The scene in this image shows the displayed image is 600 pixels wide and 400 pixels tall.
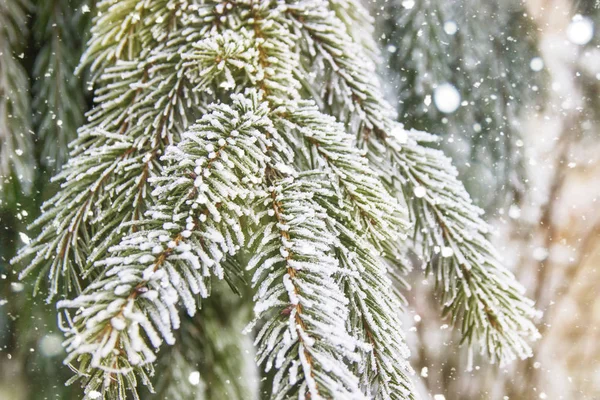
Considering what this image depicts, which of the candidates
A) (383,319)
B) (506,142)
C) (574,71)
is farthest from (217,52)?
(574,71)

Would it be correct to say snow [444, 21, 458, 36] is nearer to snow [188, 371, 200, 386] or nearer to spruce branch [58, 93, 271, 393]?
spruce branch [58, 93, 271, 393]

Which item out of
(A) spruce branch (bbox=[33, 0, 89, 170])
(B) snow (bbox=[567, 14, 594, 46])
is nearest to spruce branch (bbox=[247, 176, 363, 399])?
(A) spruce branch (bbox=[33, 0, 89, 170])

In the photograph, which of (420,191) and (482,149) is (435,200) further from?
(482,149)

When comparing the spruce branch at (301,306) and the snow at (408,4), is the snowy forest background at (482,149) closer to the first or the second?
the snow at (408,4)

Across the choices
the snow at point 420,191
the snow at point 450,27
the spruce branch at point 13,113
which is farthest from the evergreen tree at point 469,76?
the spruce branch at point 13,113

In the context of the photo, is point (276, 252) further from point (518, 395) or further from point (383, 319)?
point (518, 395)

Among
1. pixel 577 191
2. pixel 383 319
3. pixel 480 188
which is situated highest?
pixel 577 191
